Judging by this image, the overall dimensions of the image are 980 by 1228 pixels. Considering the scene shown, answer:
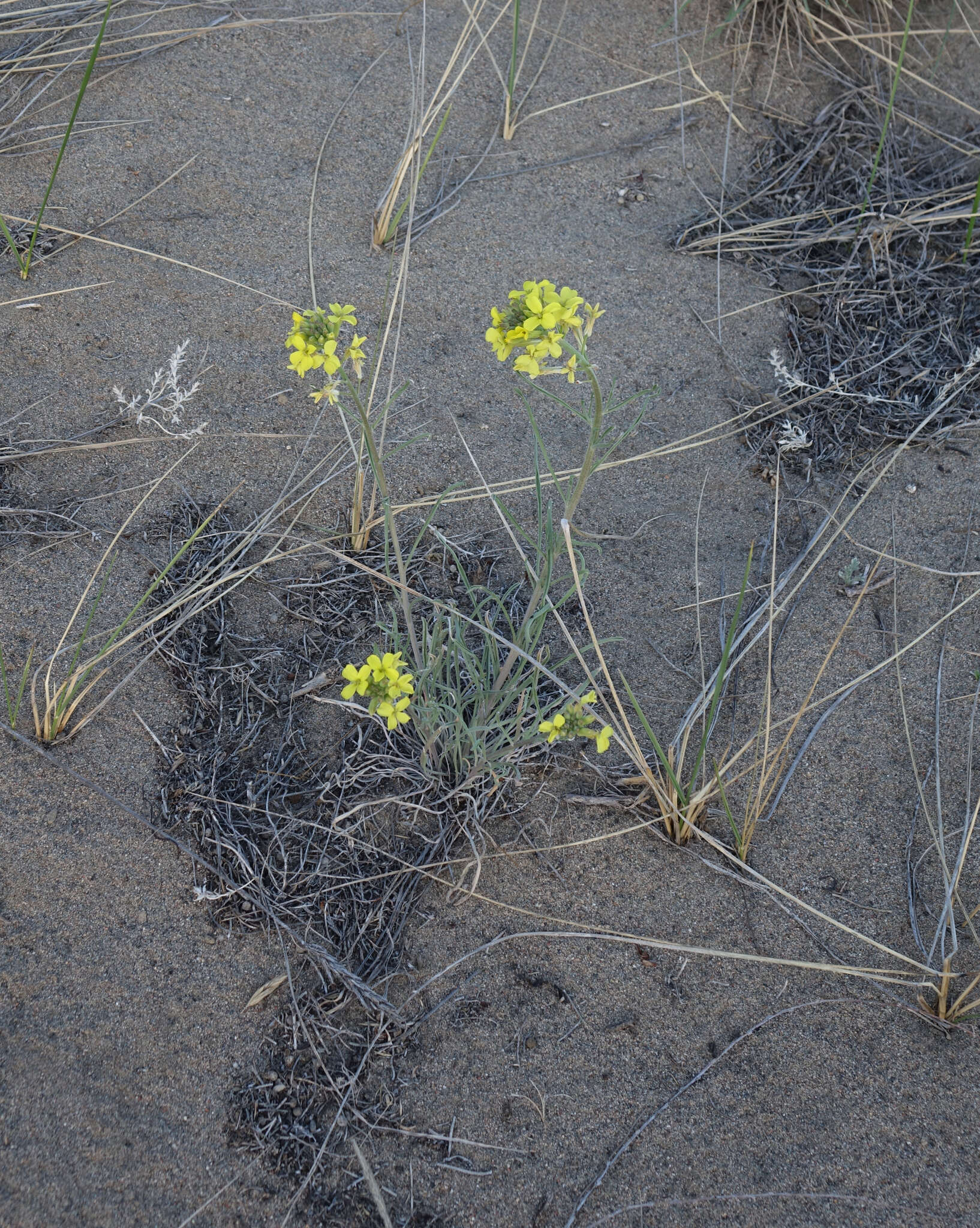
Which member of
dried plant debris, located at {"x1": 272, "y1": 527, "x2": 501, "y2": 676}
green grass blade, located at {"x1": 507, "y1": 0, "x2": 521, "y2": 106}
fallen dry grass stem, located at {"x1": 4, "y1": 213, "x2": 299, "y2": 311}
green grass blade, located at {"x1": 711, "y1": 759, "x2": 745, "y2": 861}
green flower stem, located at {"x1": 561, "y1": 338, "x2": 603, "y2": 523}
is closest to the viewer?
green flower stem, located at {"x1": 561, "y1": 338, "x2": 603, "y2": 523}

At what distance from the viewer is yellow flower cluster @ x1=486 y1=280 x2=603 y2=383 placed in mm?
979

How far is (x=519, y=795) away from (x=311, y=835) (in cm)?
34

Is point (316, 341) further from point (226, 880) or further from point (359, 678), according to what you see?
point (226, 880)

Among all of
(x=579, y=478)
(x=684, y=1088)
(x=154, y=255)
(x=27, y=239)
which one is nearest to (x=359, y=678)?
(x=579, y=478)

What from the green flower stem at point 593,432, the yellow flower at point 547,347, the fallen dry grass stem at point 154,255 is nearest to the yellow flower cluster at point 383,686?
the green flower stem at point 593,432

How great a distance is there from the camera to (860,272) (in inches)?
85.7

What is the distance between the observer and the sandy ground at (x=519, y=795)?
46.8 inches

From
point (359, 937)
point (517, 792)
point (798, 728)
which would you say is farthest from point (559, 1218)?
point (798, 728)

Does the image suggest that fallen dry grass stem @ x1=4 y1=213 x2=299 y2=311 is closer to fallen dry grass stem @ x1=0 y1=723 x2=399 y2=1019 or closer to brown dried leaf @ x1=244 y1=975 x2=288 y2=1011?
fallen dry grass stem @ x1=0 y1=723 x2=399 y2=1019

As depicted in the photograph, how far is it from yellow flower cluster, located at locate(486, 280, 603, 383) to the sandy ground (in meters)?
0.74

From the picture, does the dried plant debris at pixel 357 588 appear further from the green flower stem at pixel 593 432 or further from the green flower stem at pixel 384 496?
the green flower stem at pixel 593 432

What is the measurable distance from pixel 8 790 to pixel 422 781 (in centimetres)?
64

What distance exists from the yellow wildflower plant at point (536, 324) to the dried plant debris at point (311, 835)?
2.16 feet

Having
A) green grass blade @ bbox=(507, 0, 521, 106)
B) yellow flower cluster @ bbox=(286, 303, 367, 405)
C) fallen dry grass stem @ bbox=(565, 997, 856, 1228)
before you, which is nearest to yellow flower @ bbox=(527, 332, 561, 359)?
yellow flower cluster @ bbox=(286, 303, 367, 405)
